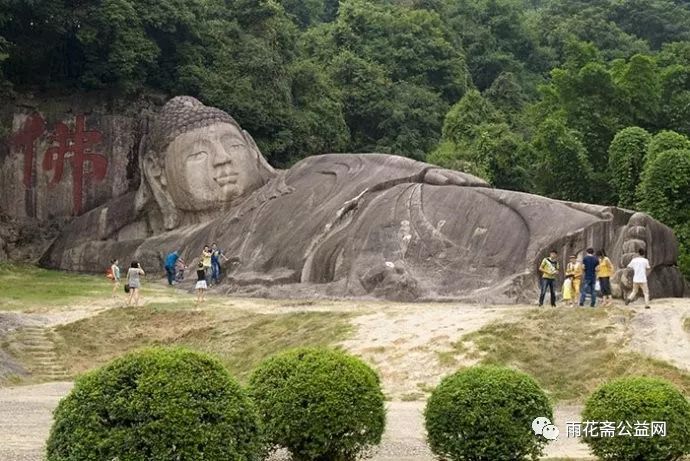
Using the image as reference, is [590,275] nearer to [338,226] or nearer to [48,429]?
[338,226]

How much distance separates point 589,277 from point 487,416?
30.7ft

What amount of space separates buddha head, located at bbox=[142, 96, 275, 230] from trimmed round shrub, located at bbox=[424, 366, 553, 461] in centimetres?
1648

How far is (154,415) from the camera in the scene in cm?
727

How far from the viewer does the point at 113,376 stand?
745 centimetres

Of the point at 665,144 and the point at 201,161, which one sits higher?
the point at 665,144

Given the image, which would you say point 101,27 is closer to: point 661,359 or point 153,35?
point 153,35

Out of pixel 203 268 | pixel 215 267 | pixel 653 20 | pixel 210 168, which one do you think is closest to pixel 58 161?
pixel 210 168

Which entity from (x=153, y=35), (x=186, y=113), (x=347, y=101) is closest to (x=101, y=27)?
(x=153, y=35)

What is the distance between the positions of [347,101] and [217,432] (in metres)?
32.2

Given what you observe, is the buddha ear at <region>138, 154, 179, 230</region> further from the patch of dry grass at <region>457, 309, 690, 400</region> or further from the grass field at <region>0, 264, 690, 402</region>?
the patch of dry grass at <region>457, 309, 690, 400</region>

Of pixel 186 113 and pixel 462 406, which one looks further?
pixel 186 113

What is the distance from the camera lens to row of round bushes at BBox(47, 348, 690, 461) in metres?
7.46

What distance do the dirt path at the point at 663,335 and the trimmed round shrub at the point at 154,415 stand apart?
812cm

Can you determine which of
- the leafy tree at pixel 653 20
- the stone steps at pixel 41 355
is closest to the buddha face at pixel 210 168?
the stone steps at pixel 41 355
